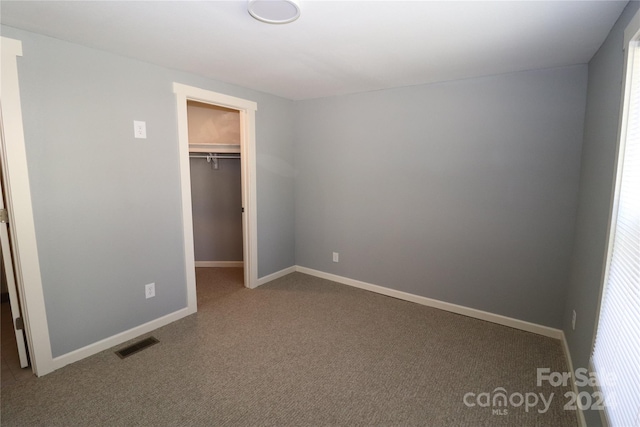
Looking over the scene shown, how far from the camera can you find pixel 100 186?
242cm

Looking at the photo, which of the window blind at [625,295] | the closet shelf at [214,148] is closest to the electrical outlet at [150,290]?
the closet shelf at [214,148]

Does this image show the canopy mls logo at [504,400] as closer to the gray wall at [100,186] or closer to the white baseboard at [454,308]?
the white baseboard at [454,308]

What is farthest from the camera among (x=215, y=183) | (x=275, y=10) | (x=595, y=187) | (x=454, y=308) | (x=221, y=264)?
(x=221, y=264)

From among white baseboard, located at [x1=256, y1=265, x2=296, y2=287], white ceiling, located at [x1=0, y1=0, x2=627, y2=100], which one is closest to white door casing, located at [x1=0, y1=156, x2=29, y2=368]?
white ceiling, located at [x1=0, y1=0, x2=627, y2=100]

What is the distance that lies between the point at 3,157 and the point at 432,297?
3.65 metres

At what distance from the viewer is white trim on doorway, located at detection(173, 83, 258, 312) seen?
289 cm

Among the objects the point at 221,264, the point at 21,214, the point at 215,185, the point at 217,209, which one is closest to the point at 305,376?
the point at 21,214

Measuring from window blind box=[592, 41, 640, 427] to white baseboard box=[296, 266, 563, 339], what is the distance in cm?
125

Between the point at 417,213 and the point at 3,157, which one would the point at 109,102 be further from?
the point at 417,213

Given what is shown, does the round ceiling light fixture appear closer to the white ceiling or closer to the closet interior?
the white ceiling

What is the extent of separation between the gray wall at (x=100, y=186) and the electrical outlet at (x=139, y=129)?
0.10 ft

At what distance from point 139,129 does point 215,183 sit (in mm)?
2047

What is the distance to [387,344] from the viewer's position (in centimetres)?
265

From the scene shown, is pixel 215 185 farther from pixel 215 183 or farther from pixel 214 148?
pixel 214 148
